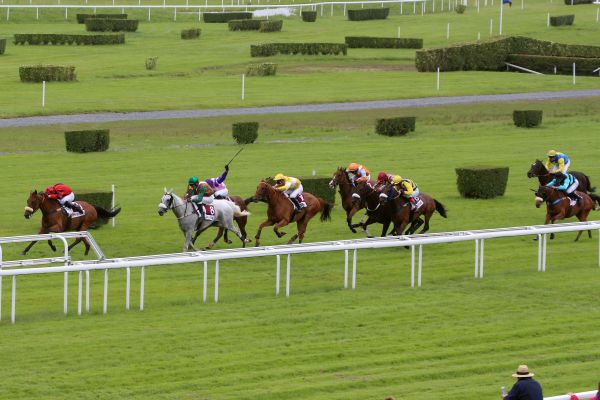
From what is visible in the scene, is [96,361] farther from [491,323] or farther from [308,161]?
[308,161]

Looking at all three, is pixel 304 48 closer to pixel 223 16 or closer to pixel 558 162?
pixel 223 16

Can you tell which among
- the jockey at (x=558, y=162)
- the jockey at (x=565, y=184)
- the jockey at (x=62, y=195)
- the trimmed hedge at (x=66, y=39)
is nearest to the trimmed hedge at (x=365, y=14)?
the trimmed hedge at (x=66, y=39)

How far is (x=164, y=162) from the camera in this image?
104 ft

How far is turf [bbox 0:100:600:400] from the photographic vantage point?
1456 centimetres

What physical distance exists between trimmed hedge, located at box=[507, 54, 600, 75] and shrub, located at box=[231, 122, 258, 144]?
20083 mm

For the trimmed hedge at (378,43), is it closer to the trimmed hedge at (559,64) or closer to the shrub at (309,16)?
the trimmed hedge at (559,64)

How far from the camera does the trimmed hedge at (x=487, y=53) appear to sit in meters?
51.0

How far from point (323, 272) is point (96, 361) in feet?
19.3

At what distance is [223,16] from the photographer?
6844 centimetres

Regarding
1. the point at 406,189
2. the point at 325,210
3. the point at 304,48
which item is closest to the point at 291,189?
the point at 325,210

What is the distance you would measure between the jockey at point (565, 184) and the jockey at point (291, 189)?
13.7ft

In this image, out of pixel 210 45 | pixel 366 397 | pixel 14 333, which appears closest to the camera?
pixel 366 397

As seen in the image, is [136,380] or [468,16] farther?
[468,16]

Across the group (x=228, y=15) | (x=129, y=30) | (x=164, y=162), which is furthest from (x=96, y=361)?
(x=228, y=15)
